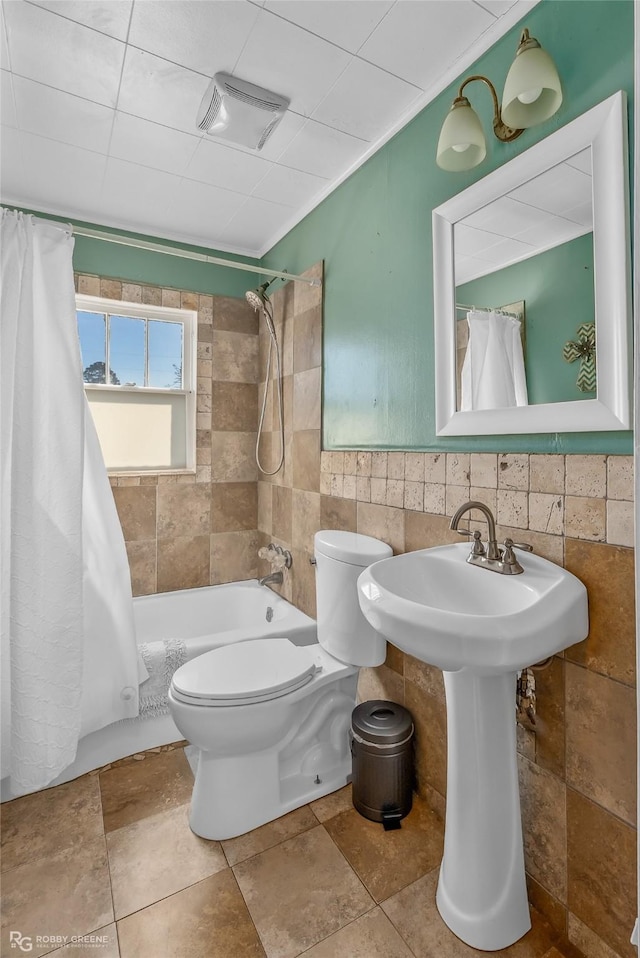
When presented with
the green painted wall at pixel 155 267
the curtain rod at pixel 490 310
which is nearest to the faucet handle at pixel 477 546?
the curtain rod at pixel 490 310

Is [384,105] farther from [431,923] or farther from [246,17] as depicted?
[431,923]

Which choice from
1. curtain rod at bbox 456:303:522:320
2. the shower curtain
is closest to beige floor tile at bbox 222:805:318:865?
the shower curtain

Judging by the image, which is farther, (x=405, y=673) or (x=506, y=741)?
(x=405, y=673)

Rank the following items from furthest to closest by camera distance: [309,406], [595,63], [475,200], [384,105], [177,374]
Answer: [177,374], [309,406], [384,105], [475,200], [595,63]

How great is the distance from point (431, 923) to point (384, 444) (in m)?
1.42

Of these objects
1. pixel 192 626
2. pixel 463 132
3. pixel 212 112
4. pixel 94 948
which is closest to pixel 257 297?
pixel 212 112

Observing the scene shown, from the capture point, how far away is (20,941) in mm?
1179

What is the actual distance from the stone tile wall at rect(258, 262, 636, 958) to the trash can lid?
60 mm

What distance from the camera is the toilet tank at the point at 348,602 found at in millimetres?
1671

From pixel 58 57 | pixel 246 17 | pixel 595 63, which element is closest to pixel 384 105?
pixel 246 17

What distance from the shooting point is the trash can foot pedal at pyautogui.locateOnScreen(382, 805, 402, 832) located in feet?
5.02

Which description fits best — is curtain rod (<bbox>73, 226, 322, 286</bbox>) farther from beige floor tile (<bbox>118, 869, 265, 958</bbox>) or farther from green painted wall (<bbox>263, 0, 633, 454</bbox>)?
beige floor tile (<bbox>118, 869, 265, 958</bbox>)

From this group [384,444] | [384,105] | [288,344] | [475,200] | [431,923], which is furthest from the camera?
[288,344]

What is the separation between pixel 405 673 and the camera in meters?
1.68
